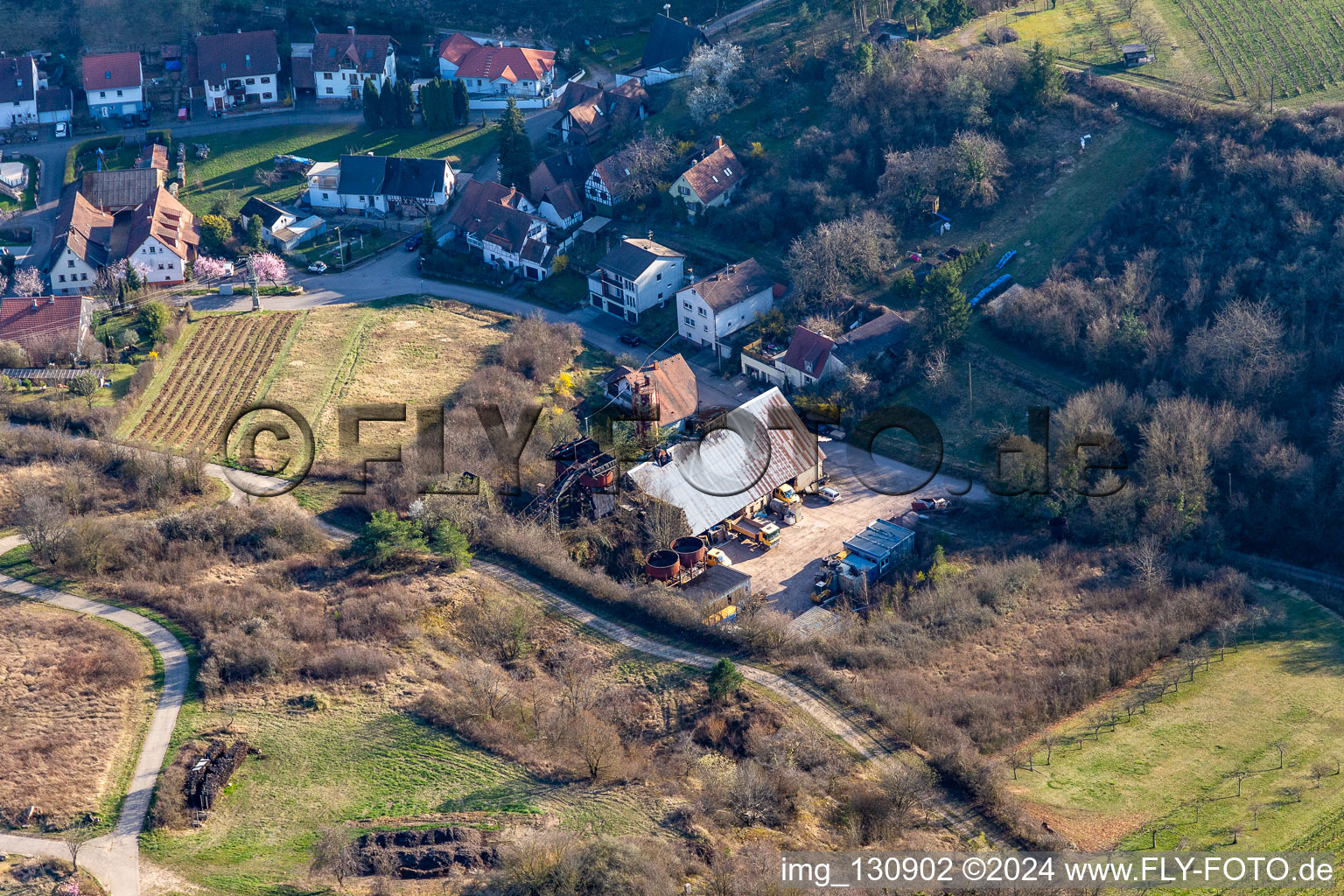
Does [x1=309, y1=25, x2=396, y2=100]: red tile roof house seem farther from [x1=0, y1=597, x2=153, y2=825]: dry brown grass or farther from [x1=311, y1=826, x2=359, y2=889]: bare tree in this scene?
[x1=311, y1=826, x2=359, y2=889]: bare tree

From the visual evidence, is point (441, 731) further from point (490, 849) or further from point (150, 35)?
point (150, 35)

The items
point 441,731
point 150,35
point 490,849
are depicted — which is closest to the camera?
point 490,849

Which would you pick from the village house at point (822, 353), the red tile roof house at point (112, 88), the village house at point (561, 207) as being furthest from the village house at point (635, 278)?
the red tile roof house at point (112, 88)

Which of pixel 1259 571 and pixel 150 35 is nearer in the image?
pixel 1259 571

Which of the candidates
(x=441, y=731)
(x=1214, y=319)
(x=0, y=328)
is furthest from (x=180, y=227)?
(x=1214, y=319)

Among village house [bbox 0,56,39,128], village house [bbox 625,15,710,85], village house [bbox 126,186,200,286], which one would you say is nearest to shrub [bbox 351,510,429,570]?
village house [bbox 126,186,200,286]

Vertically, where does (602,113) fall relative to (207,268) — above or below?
above

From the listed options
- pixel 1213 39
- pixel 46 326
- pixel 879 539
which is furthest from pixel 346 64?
pixel 879 539

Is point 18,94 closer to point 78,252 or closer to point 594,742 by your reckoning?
point 78,252
